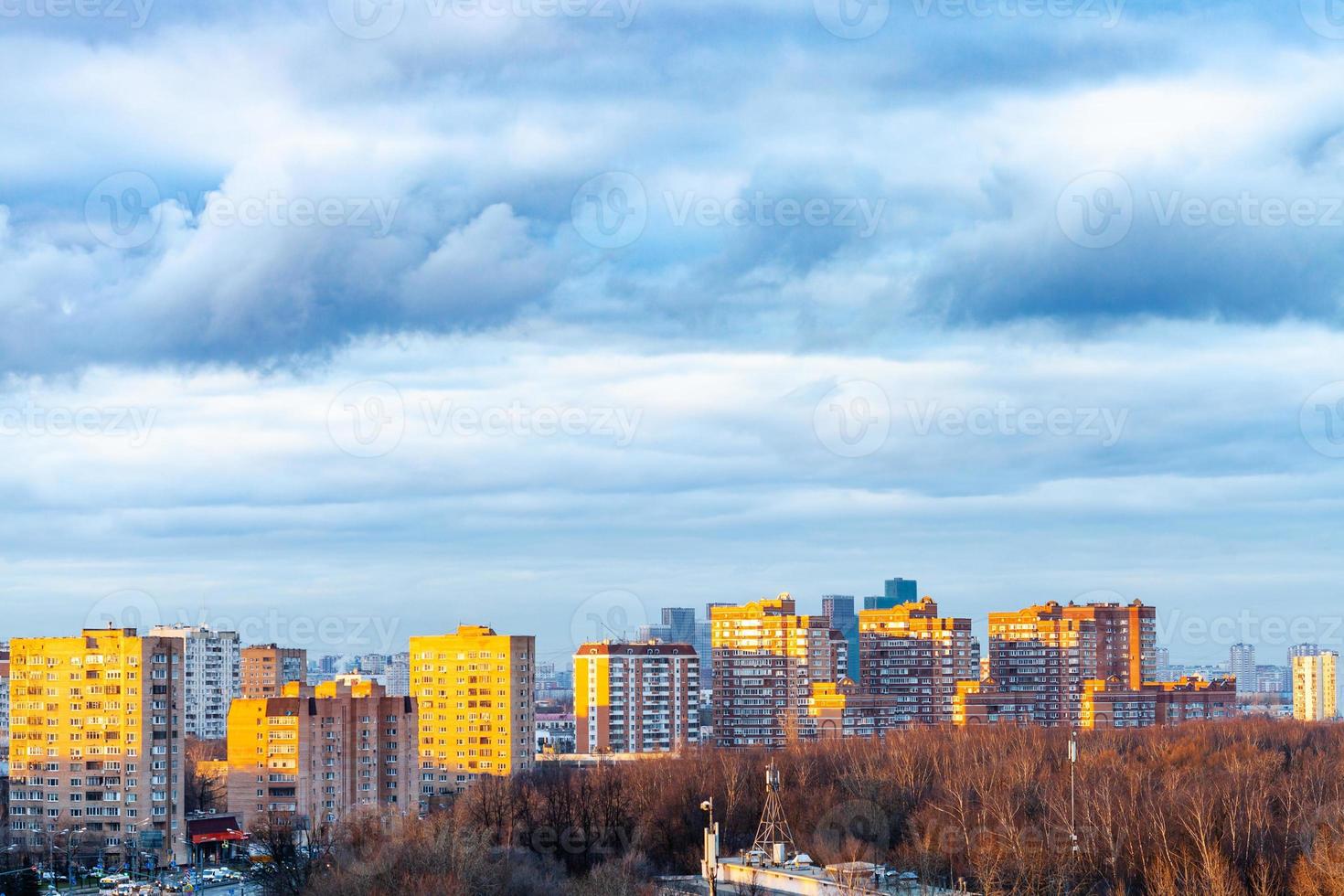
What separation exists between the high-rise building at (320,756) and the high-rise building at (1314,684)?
61096 millimetres

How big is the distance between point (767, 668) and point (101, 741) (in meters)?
33.3

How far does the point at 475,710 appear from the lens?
5791 centimetres

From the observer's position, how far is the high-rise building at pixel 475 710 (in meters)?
57.4

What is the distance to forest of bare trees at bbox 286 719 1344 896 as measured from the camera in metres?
29.6

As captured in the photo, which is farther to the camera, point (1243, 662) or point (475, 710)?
point (1243, 662)

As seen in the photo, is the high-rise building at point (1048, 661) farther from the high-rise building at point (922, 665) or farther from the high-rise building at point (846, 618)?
the high-rise building at point (846, 618)

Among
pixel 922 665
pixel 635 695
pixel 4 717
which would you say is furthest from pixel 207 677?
pixel 922 665

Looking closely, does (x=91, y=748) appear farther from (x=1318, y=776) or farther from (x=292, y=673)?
(x=292, y=673)

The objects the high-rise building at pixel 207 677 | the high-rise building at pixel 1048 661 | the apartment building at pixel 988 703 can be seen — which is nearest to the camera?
the apartment building at pixel 988 703

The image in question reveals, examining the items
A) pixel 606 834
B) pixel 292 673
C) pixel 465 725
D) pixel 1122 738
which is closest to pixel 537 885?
pixel 606 834

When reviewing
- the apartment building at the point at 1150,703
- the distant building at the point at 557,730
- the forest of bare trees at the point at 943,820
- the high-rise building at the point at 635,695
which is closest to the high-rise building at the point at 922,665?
the apartment building at the point at 1150,703

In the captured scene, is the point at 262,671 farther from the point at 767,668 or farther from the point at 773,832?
the point at 773,832

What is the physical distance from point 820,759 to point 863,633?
26504 millimetres

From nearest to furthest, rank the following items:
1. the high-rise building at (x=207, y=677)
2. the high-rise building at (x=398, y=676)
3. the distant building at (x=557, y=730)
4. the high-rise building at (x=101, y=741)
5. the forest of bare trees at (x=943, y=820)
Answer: the forest of bare trees at (x=943, y=820) → the high-rise building at (x=101, y=741) → the high-rise building at (x=207, y=677) → the distant building at (x=557, y=730) → the high-rise building at (x=398, y=676)
